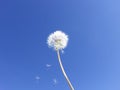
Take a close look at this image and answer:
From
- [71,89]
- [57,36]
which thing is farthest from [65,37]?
[71,89]

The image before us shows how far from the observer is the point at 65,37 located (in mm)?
27922

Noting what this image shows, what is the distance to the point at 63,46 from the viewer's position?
25000mm

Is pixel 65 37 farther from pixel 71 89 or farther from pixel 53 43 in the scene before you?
pixel 71 89

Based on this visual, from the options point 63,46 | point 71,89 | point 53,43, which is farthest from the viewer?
point 53,43

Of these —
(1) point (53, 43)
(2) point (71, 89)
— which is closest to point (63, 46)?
(1) point (53, 43)

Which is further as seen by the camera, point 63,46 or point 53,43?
point 53,43

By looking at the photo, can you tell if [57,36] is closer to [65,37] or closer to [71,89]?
[65,37]

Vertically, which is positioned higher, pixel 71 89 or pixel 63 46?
pixel 63 46

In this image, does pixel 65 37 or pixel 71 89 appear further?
pixel 65 37

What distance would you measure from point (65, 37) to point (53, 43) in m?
2.21

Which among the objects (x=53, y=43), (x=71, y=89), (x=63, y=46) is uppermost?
(x=53, y=43)

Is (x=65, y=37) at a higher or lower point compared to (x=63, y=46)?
higher

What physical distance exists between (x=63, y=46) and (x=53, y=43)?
2.09 metres

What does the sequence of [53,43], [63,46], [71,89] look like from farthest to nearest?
[53,43]
[63,46]
[71,89]
